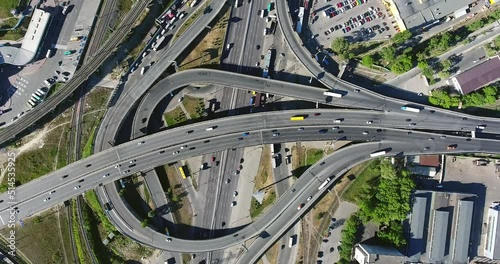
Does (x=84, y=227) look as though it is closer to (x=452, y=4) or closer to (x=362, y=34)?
(x=362, y=34)

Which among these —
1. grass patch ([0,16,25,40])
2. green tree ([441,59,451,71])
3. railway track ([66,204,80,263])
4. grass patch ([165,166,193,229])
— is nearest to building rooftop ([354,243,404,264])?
grass patch ([165,166,193,229])

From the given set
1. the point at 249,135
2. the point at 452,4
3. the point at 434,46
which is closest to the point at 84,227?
the point at 249,135

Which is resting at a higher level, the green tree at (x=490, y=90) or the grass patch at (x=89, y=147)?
the green tree at (x=490, y=90)

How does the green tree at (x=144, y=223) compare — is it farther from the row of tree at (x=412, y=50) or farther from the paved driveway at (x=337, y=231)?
the row of tree at (x=412, y=50)

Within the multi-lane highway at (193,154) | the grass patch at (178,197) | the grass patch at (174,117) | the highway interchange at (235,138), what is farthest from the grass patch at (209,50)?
the grass patch at (178,197)

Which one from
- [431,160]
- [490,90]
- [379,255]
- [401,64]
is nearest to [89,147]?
[379,255]
